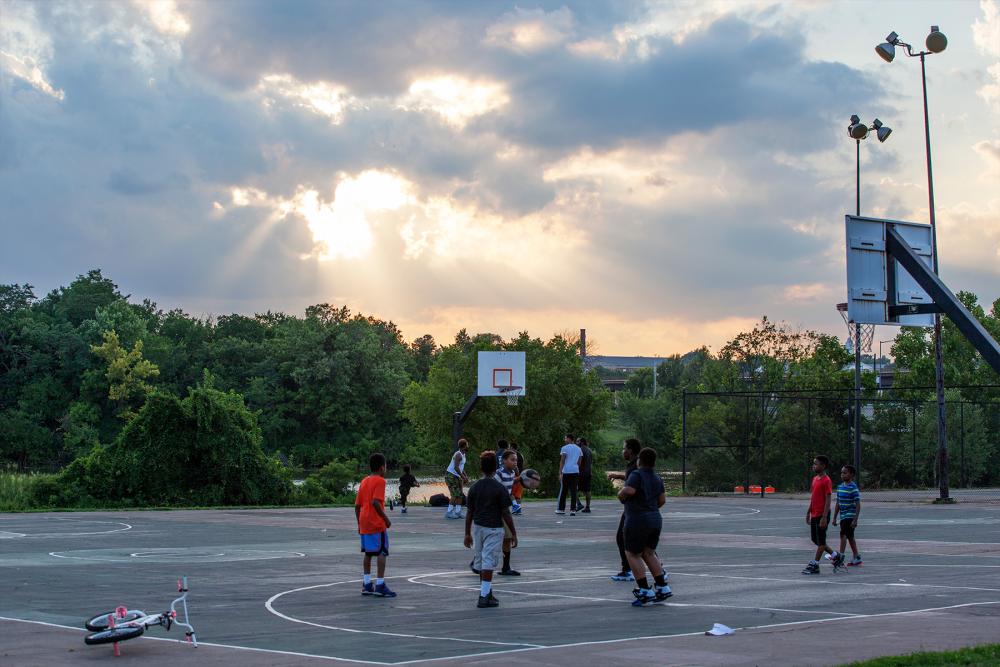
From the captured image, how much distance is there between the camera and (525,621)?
1196cm

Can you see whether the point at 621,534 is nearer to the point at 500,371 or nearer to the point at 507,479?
the point at 507,479

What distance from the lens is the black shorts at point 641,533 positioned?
43.7 feet

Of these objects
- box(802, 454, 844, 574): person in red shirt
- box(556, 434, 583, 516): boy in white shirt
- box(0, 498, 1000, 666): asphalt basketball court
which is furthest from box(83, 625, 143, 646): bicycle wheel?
box(556, 434, 583, 516): boy in white shirt

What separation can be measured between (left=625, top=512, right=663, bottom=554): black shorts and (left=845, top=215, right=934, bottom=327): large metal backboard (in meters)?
5.71

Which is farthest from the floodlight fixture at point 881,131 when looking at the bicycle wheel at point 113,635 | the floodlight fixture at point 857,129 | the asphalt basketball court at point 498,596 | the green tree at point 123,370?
the green tree at point 123,370

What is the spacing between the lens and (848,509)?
17344 mm

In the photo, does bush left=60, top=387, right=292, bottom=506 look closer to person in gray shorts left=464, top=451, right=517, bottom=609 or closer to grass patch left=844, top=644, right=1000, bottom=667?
person in gray shorts left=464, top=451, right=517, bottom=609

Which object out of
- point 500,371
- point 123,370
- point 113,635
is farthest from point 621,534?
point 123,370

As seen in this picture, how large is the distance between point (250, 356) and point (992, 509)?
7025cm

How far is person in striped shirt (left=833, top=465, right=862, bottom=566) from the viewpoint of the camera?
17.2 m

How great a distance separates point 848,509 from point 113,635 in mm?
11332

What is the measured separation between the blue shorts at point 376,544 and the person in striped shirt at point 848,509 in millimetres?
6830

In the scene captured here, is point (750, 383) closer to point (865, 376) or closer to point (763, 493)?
point (865, 376)

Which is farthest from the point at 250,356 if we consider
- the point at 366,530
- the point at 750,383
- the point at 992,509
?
the point at 366,530
